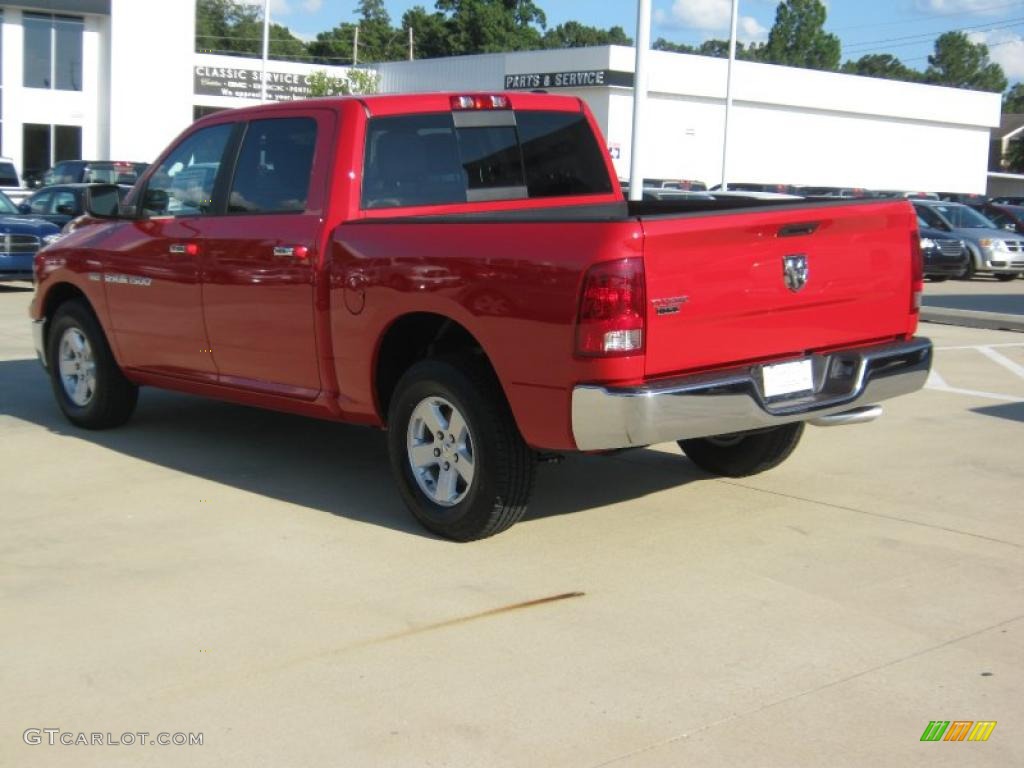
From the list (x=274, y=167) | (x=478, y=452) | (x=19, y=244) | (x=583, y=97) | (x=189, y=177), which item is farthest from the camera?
(x=583, y=97)

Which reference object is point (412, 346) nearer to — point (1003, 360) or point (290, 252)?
point (290, 252)

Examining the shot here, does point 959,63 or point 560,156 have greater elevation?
point 959,63

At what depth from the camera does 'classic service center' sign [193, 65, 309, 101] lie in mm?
54500

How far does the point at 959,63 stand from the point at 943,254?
133759 mm

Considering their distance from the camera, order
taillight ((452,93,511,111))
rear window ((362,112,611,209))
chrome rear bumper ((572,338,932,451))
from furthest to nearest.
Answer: taillight ((452,93,511,111)) < rear window ((362,112,611,209)) < chrome rear bumper ((572,338,932,451))

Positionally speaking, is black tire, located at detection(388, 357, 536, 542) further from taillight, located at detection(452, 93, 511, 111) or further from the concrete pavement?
taillight, located at detection(452, 93, 511, 111)

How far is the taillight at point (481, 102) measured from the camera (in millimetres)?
7074

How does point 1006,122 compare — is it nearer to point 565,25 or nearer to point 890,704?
point 565,25

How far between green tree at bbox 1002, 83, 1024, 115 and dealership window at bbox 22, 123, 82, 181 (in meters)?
127

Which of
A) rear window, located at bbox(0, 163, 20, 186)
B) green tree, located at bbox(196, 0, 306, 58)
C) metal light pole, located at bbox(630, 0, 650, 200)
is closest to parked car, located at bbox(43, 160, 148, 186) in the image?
rear window, located at bbox(0, 163, 20, 186)

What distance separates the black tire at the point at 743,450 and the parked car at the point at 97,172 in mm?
23800

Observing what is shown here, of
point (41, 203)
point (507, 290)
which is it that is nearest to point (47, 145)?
point (41, 203)

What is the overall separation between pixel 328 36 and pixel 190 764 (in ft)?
344

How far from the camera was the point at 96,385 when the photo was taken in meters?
8.45
